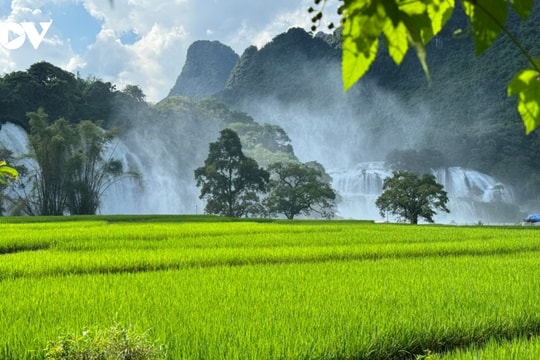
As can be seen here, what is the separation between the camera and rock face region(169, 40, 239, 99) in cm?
12488

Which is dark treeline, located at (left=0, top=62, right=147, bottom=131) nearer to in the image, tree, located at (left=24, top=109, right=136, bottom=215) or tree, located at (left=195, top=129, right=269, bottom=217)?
tree, located at (left=24, top=109, right=136, bottom=215)

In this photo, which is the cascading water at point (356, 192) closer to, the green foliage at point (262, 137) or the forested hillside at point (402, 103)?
the forested hillside at point (402, 103)

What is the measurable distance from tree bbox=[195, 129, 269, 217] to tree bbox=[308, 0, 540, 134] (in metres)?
29.2

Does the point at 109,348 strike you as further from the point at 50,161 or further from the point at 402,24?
the point at 50,161

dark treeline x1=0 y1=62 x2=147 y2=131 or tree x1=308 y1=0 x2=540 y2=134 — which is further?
dark treeline x1=0 y1=62 x2=147 y2=131

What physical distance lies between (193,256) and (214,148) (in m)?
22.7

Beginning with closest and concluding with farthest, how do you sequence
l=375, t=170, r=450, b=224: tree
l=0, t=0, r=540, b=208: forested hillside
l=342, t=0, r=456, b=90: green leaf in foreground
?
l=342, t=0, r=456, b=90: green leaf in foreground < l=375, t=170, r=450, b=224: tree < l=0, t=0, r=540, b=208: forested hillside

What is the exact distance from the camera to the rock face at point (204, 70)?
125m

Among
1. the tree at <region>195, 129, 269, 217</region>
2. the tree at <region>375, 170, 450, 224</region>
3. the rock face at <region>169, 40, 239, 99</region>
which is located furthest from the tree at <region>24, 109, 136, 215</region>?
the rock face at <region>169, 40, 239, 99</region>

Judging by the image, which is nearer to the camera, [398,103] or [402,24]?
[402,24]

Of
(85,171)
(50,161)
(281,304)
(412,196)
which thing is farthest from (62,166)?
(281,304)

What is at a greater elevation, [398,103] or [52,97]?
[398,103]

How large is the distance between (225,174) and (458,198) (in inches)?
1014

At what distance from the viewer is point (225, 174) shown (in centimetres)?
3106
